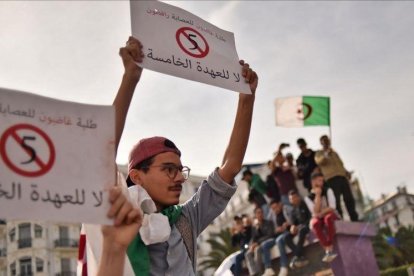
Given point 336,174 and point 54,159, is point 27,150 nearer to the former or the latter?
point 54,159

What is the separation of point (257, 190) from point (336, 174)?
1908 millimetres

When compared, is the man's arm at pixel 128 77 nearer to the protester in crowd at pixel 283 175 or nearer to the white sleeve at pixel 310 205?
the white sleeve at pixel 310 205

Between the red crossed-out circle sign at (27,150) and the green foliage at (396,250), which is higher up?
the green foliage at (396,250)

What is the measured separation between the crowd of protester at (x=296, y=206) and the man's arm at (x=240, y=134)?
5.08 meters

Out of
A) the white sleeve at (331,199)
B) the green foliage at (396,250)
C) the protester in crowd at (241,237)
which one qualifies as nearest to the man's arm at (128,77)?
the white sleeve at (331,199)

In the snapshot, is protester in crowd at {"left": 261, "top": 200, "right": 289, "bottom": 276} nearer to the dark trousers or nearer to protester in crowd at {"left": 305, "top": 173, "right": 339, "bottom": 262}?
the dark trousers

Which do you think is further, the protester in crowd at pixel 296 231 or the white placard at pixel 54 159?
the protester in crowd at pixel 296 231

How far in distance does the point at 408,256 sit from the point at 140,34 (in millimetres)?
28594

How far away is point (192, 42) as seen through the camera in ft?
8.96

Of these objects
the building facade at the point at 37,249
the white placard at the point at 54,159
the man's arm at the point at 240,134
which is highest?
the building facade at the point at 37,249

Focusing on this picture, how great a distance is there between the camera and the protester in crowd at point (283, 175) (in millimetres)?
8766

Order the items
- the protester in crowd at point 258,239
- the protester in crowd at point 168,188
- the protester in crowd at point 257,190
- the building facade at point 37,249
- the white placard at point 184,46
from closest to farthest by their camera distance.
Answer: the protester in crowd at point 168,188 → the white placard at point 184,46 → the protester in crowd at point 258,239 → the protester in crowd at point 257,190 → the building facade at point 37,249

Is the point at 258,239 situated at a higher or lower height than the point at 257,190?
lower

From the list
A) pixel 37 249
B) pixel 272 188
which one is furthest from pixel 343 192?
pixel 37 249
